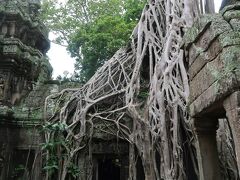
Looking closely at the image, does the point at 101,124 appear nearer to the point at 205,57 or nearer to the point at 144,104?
the point at 144,104

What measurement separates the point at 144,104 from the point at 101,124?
0.97m

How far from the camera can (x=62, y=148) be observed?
5.62 metres

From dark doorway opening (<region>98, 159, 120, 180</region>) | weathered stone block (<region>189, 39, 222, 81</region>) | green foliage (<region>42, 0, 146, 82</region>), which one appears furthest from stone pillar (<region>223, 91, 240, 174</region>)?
green foliage (<region>42, 0, 146, 82</region>)

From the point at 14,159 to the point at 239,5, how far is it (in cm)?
537

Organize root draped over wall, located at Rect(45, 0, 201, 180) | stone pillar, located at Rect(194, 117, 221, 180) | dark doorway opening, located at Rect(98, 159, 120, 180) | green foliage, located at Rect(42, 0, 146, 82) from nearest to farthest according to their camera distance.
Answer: stone pillar, located at Rect(194, 117, 221, 180)
root draped over wall, located at Rect(45, 0, 201, 180)
dark doorway opening, located at Rect(98, 159, 120, 180)
green foliage, located at Rect(42, 0, 146, 82)

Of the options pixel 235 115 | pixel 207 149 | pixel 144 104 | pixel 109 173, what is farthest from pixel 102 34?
pixel 235 115

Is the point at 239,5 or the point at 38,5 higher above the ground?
the point at 38,5

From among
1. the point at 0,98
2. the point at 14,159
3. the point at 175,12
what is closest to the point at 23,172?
the point at 14,159

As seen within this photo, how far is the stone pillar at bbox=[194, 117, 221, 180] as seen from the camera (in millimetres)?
2553

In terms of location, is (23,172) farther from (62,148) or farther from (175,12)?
(175,12)

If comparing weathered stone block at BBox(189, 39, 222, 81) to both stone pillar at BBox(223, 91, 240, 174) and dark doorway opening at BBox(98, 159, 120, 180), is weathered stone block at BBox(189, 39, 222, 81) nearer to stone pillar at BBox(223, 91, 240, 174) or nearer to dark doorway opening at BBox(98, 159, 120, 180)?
stone pillar at BBox(223, 91, 240, 174)

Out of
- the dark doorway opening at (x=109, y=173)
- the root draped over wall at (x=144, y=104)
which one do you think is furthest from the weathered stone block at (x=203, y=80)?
the dark doorway opening at (x=109, y=173)

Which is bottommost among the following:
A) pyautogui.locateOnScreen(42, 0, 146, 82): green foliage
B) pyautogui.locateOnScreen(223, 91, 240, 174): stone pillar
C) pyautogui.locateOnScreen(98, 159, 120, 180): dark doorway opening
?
pyautogui.locateOnScreen(98, 159, 120, 180): dark doorway opening

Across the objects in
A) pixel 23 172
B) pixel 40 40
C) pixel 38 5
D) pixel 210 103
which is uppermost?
pixel 38 5
